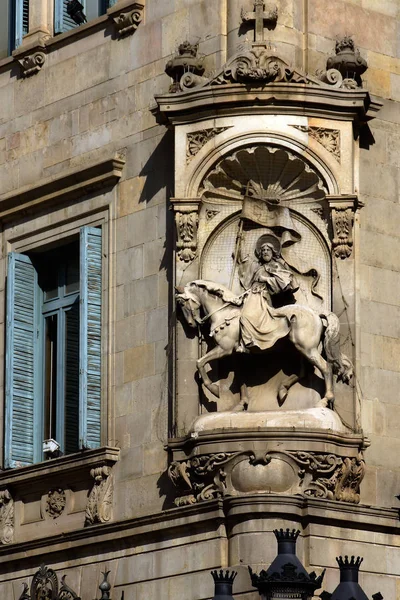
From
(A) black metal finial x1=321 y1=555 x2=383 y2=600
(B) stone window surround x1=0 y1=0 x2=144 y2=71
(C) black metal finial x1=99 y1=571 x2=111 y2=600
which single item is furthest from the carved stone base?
(B) stone window surround x1=0 y1=0 x2=144 y2=71

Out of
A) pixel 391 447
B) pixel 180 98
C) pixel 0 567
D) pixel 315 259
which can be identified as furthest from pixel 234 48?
pixel 0 567

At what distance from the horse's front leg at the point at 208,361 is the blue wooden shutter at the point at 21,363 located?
12.0 feet

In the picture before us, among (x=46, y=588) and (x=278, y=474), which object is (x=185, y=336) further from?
(x=46, y=588)

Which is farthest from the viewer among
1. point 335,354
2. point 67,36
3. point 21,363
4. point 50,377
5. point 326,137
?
point 67,36

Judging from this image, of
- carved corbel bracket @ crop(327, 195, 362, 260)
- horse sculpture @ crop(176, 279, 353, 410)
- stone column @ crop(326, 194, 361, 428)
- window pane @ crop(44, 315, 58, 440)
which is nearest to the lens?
horse sculpture @ crop(176, 279, 353, 410)

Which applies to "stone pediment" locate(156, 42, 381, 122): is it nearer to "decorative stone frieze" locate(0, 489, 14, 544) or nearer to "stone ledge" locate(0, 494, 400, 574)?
"stone ledge" locate(0, 494, 400, 574)

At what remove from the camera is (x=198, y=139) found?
28.5 metres

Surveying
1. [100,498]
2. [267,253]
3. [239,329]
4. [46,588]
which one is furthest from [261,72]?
[46,588]

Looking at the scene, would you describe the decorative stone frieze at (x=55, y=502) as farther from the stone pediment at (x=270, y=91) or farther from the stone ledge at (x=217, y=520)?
the stone pediment at (x=270, y=91)

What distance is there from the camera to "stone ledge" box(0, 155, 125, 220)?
3003 cm

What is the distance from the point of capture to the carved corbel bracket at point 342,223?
28031 mm

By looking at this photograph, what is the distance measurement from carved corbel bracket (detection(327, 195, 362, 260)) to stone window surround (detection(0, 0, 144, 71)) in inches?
166

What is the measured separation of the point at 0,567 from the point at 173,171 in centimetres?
573

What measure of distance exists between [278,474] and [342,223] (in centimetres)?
327
